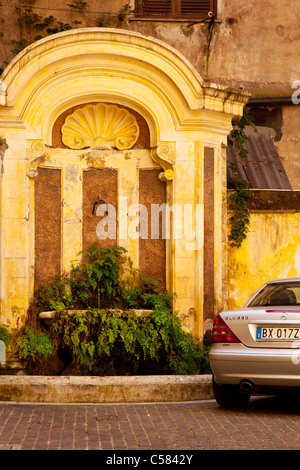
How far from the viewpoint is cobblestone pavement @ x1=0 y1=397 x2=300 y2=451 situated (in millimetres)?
6926

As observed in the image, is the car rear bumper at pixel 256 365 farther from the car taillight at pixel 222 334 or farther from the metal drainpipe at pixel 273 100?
the metal drainpipe at pixel 273 100

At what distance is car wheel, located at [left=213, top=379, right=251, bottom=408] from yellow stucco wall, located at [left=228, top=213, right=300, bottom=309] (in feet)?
13.3

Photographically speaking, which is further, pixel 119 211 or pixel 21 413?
pixel 119 211

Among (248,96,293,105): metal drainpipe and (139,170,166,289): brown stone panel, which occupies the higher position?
(248,96,293,105): metal drainpipe

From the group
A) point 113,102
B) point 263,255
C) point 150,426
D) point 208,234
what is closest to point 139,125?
point 113,102

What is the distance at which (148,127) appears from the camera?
12.9 m

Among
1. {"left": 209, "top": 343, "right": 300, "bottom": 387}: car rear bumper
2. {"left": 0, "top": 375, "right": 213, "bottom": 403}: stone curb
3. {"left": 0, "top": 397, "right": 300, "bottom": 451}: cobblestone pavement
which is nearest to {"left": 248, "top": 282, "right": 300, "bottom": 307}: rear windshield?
{"left": 209, "top": 343, "right": 300, "bottom": 387}: car rear bumper

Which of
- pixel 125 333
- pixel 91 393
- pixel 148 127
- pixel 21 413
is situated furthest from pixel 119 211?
pixel 21 413

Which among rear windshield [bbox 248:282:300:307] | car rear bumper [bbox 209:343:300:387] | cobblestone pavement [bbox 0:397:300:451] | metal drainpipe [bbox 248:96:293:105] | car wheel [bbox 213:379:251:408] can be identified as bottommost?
cobblestone pavement [bbox 0:397:300:451]

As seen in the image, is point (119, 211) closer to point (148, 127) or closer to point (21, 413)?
point (148, 127)

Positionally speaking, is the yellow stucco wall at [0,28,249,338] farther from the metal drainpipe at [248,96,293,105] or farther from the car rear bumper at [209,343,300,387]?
the metal drainpipe at [248,96,293,105]

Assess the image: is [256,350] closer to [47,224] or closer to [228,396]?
[228,396]
